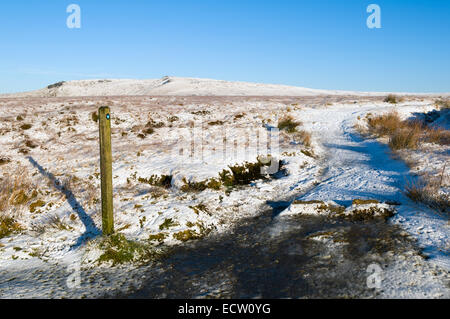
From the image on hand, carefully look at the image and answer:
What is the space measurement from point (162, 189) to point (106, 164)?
3.18 m

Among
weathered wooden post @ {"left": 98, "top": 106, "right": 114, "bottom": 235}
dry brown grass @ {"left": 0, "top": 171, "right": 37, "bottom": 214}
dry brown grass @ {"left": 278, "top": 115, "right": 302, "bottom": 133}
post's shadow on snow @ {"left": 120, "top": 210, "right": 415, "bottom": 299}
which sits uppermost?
dry brown grass @ {"left": 278, "top": 115, "right": 302, "bottom": 133}

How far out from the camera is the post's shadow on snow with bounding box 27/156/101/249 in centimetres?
666

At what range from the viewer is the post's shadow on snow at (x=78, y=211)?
6.66 meters

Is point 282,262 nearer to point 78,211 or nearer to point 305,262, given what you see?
point 305,262

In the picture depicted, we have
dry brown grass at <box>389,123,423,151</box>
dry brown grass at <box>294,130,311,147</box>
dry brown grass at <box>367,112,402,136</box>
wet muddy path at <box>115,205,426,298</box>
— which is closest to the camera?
wet muddy path at <box>115,205,426,298</box>

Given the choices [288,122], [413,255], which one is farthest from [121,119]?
[413,255]

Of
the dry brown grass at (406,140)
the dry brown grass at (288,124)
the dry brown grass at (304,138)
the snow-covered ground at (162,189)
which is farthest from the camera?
the dry brown grass at (288,124)

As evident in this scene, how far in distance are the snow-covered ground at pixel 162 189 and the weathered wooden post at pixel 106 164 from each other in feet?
1.38

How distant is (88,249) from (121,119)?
1236 centimetres

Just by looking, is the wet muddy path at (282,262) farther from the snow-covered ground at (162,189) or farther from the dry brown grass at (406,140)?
the dry brown grass at (406,140)

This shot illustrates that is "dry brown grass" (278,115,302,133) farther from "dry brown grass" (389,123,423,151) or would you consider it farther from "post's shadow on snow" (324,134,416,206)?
"dry brown grass" (389,123,423,151)

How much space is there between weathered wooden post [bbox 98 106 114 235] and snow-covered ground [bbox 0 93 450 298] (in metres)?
0.42

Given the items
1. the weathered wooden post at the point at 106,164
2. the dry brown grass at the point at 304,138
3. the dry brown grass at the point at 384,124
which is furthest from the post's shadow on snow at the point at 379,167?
the weathered wooden post at the point at 106,164

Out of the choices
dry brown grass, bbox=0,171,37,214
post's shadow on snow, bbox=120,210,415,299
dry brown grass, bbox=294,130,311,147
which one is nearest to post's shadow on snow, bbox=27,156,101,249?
dry brown grass, bbox=0,171,37,214
